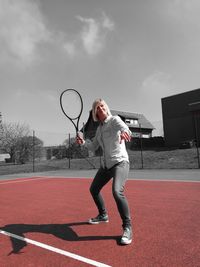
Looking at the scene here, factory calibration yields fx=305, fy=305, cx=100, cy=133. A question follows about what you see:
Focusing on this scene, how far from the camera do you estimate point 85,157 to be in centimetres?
2595

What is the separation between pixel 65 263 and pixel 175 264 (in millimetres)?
1127

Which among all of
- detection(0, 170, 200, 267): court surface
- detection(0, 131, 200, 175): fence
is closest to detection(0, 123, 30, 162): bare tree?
detection(0, 131, 200, 175): fence

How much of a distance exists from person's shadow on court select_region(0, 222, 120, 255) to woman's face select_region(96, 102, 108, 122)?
1.61m

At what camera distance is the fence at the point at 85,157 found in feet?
61.9

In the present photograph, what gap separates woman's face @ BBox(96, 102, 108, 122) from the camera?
13.9 ft

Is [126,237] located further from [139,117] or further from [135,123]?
[139,117]

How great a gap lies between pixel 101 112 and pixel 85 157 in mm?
21873

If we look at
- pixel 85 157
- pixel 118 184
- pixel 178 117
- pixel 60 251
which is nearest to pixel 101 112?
pixel 118 184

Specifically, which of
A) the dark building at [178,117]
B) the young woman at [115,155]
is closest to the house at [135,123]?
the dark building at [178,117]

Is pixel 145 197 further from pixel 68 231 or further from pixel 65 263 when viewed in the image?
pixel 65 263

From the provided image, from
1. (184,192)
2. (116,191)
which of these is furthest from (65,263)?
(184,192)

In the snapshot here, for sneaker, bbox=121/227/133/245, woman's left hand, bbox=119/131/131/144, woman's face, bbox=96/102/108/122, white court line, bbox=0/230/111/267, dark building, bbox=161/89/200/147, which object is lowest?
white court line, bbox=0/230/111/267

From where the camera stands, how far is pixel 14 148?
39125 millimetres

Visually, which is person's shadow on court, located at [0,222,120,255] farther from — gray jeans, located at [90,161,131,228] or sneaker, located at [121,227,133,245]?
gray jeans, located at [90,161,131,228]
